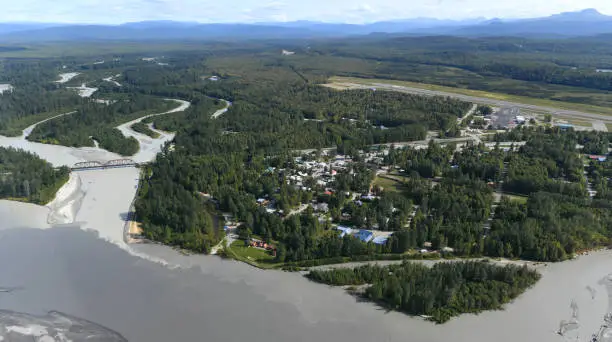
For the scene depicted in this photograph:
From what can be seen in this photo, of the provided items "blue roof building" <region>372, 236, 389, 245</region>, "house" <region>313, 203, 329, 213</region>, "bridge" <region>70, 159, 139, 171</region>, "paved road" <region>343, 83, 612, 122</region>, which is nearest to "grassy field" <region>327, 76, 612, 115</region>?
"paved road" <region>343, 83, 612, 122</region>

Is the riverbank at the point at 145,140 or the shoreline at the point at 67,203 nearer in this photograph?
the shoreline at the point at 67,203

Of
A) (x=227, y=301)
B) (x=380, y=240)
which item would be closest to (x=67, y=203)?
(x=227, y=301)

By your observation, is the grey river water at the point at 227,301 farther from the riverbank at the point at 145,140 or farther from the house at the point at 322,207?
the riverbank at the point at 145,140

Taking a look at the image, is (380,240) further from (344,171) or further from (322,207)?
(344,171)

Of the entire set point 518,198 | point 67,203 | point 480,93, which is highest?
point 480,93

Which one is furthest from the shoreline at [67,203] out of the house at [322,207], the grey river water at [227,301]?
the house at [322,207]

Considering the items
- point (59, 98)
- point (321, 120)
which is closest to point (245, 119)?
point (321, 120)

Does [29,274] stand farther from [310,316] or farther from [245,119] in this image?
[245,119]
